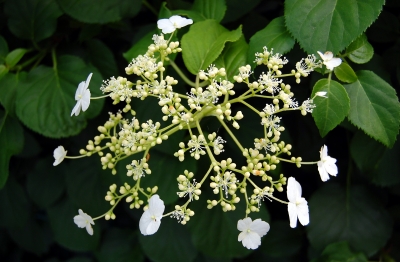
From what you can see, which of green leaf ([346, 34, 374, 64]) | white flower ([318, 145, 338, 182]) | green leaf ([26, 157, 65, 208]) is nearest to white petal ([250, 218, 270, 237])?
white flower ([318, 145, 338, 182])

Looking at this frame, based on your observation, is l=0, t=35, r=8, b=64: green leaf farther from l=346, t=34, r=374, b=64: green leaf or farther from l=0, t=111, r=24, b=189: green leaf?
l=346, t=34, r=374, b=64: green leaf

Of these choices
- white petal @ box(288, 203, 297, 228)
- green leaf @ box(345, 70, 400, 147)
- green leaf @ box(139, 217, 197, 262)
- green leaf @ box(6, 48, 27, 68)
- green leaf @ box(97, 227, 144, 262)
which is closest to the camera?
white petal @ box(288, 203, 297, 228)

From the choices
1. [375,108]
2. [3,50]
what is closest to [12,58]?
[3,50]

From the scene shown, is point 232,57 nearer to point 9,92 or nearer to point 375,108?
point 375,108

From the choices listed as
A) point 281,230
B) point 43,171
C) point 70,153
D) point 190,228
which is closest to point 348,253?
point 281,230

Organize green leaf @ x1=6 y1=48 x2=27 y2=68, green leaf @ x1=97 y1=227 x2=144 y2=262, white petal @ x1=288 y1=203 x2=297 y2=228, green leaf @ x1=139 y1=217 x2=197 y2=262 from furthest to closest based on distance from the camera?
green leaf @ x1=97 y1=227 x2=144 y2=262 < green leaf @ x1=139 y1=217 x2=197 y2=262 < green leaf @ x1=6 y1=48 x2=27 y2=68 < white petal @ x1=288 y1=203 x2=297 y2=228

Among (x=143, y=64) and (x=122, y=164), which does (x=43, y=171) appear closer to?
(x=122, y=164)
